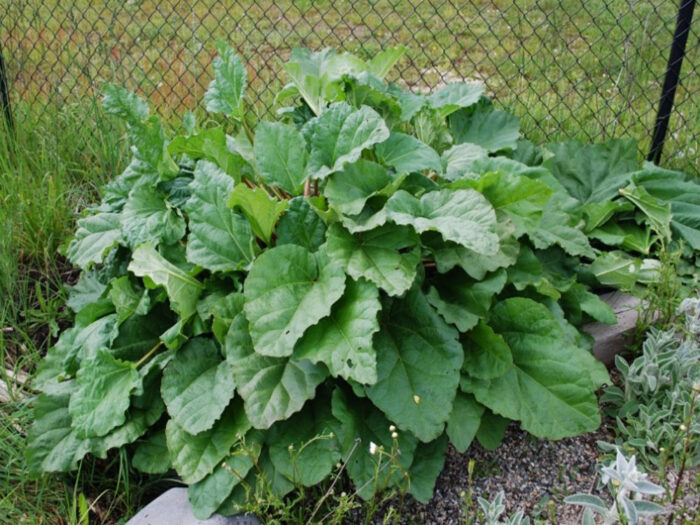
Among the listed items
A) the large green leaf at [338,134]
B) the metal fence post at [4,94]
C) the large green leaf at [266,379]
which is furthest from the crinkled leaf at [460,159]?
the metal fence post at [4,94]

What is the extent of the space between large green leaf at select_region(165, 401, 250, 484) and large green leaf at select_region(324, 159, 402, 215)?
2.34 ft

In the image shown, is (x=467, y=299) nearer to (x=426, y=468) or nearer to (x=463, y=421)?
(x=463, y=421)

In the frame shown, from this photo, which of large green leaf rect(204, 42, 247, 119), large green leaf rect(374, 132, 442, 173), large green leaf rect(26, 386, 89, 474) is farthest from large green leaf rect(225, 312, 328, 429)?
large green leaf rect(204, 42, 247, 119)

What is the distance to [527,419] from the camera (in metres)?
2.14

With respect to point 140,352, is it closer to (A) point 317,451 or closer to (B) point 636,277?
(A) point 317,451

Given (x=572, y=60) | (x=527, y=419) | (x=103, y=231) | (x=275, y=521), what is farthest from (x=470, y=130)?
(x=572, y=60)

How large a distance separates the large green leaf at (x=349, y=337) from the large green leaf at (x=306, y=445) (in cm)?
21

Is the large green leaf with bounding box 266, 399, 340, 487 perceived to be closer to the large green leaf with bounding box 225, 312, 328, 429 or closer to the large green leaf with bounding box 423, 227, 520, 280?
the large green leaf with bounding box 225, 312, 328, 429

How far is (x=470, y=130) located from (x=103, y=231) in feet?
4.93

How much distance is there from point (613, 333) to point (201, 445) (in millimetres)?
1515

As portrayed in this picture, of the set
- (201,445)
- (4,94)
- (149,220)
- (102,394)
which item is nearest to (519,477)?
(201,445)

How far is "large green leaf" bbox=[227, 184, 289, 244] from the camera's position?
2.15m

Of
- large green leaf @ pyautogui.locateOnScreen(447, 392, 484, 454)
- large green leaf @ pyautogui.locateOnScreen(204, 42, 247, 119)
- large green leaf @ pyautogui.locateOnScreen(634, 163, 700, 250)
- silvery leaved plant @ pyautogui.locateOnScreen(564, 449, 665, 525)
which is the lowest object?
large green leaf @ pyautogui.locateOnScreen(634, 163, 700, 250)

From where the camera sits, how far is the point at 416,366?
2.14 m
